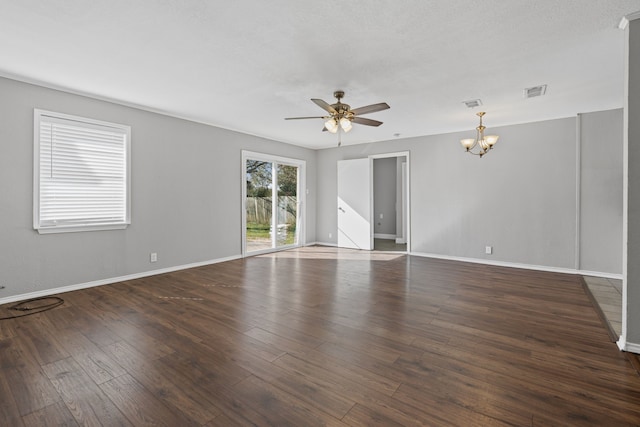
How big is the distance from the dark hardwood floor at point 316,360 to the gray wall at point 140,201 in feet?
1.64

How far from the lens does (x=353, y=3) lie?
7.06ft

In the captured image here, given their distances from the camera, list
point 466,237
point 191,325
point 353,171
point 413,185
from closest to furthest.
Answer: point 191,325, point 466,237, point 413,185, point 353,171

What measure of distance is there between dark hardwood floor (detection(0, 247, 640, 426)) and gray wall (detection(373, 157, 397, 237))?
5221 mm

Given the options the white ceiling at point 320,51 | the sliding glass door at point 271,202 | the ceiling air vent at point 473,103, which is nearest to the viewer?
the white ceiling at point 320,51

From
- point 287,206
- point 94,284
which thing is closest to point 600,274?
point 287,206

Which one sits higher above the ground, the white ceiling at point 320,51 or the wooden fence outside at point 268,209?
the white ceiling at point 320,51

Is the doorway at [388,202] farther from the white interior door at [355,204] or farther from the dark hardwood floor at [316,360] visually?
the dark hardwood floor at [316,360]

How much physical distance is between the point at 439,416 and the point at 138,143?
494 centimetres

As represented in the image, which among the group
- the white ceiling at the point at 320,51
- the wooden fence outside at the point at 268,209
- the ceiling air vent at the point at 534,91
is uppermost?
the ceiling air vent at the point at 534,91

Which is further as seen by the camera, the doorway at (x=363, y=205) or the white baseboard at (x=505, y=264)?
the doorway at (x=363, y=205)

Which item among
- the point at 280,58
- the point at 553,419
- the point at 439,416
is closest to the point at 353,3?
the point at 280,58

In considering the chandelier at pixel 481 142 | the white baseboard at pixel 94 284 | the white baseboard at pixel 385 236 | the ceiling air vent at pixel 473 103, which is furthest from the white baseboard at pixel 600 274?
the white baseboard at pixel 94 284

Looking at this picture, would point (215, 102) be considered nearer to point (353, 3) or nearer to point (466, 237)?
point (353, 3)

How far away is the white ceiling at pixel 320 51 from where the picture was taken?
225 centimetres
